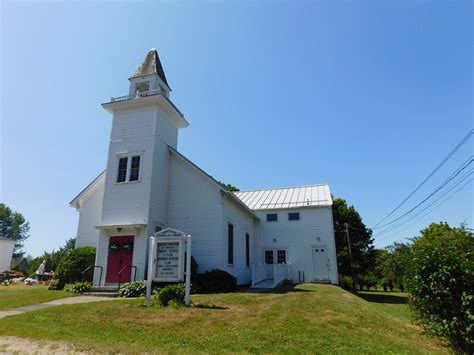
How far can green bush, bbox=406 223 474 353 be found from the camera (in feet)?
21.2

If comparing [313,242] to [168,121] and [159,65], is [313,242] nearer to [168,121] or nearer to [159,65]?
[168,121]

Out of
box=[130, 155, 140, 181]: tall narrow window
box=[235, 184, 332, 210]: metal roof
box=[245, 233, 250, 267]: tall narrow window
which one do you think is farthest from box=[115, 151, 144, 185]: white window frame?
box=[235, 184, 332, 210]: metal roof

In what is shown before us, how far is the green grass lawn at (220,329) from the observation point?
586 centimetres

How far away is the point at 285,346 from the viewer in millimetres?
5879

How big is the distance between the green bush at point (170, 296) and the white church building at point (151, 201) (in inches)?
214

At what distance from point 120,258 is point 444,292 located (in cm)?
1380

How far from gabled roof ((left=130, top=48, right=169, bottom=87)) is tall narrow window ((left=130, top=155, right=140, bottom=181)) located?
5.24 meters

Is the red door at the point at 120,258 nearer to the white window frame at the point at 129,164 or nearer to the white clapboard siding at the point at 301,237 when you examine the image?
the white window frame at the point at 129,164

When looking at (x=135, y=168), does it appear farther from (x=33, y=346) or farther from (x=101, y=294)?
(x=33, y=346)

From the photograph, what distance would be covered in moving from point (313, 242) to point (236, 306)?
1568cm

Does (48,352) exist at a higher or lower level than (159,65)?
lower

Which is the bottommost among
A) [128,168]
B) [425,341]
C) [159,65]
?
[425,341]

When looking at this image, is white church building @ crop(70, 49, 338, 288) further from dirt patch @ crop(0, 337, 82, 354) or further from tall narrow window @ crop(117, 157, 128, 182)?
dirt patch @ crop(0, 337, 82, 354)

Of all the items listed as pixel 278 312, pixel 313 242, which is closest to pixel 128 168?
pixel 278 312
